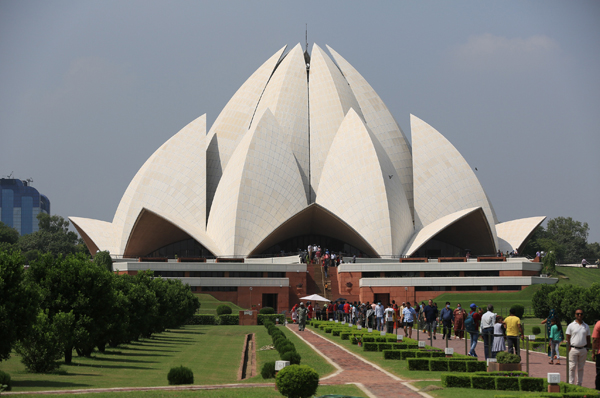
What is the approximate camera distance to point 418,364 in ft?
48.8

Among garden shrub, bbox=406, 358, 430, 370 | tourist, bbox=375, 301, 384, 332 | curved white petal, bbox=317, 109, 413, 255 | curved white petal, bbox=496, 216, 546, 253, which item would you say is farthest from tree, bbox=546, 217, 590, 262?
garden shrub, bbox=406, 358, 430, 370

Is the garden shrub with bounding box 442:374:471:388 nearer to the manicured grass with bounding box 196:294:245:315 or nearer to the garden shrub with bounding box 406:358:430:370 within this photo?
the garden shrub with bounding box 406:358:430:370

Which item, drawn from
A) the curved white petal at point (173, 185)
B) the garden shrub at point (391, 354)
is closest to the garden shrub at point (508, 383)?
the garden shrub at point (391, 354)

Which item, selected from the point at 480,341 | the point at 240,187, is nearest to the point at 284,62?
the point at 240,187

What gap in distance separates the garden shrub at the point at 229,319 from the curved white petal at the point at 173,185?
18.2 meters

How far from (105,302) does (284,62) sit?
4822cm

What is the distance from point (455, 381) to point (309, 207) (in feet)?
127

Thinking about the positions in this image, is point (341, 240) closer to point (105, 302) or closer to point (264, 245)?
point (264, 245)

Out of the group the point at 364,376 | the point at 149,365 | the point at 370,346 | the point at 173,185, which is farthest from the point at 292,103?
the point at 364,376

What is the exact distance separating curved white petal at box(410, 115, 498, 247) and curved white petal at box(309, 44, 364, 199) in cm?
626

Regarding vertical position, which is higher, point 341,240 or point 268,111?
point 268,111

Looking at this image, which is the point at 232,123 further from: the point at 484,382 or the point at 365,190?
the point at 484,382

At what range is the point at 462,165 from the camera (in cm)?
5816

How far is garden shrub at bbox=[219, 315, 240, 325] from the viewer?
123ft
